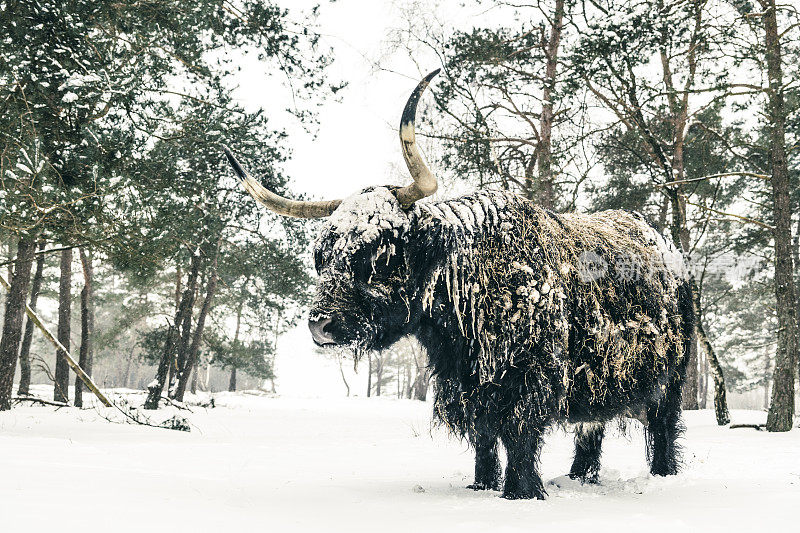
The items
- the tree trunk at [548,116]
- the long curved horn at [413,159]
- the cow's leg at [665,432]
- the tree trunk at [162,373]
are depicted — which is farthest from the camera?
the tree trunk at [162,373]

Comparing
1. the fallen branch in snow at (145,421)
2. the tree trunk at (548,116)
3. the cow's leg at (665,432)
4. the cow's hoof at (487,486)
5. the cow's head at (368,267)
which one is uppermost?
the tree trunk at (548,116)

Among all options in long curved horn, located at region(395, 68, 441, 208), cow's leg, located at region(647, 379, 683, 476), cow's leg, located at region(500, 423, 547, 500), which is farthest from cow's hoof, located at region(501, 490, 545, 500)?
long curved horn, located at region(395, 68, 441, 208)

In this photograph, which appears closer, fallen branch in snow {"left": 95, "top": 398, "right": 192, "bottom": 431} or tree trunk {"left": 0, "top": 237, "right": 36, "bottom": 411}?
tree trunk {"left": 0, "top": 237, "right": 36, "bottom": 411}

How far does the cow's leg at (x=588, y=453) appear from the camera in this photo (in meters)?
4.67

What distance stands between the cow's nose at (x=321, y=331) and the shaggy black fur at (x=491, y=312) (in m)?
0.02

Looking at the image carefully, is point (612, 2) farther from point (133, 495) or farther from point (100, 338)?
point (100, 338)

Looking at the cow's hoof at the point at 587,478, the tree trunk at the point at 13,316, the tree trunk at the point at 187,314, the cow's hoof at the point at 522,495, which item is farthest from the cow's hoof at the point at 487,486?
the tree trunk at the point at 187,314

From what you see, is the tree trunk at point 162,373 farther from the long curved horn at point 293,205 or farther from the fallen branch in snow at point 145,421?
the long curved horn at point 293,205

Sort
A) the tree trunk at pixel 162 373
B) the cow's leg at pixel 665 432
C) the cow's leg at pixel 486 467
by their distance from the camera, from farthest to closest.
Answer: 1. the tree trunk at pixel 162 373
2. the cow's leg at pixel 665 432
3. the cow's leg at pixel 486 467

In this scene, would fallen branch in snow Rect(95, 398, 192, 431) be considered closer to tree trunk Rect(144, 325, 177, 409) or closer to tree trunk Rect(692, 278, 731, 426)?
tree trunk Rect(144, 325, 177, 409)

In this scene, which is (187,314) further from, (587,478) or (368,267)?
(368,267)

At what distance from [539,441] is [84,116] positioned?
21.8 ft

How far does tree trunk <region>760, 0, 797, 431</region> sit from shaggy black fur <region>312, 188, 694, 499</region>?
550 centimetres

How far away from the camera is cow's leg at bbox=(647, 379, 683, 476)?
477 cm
